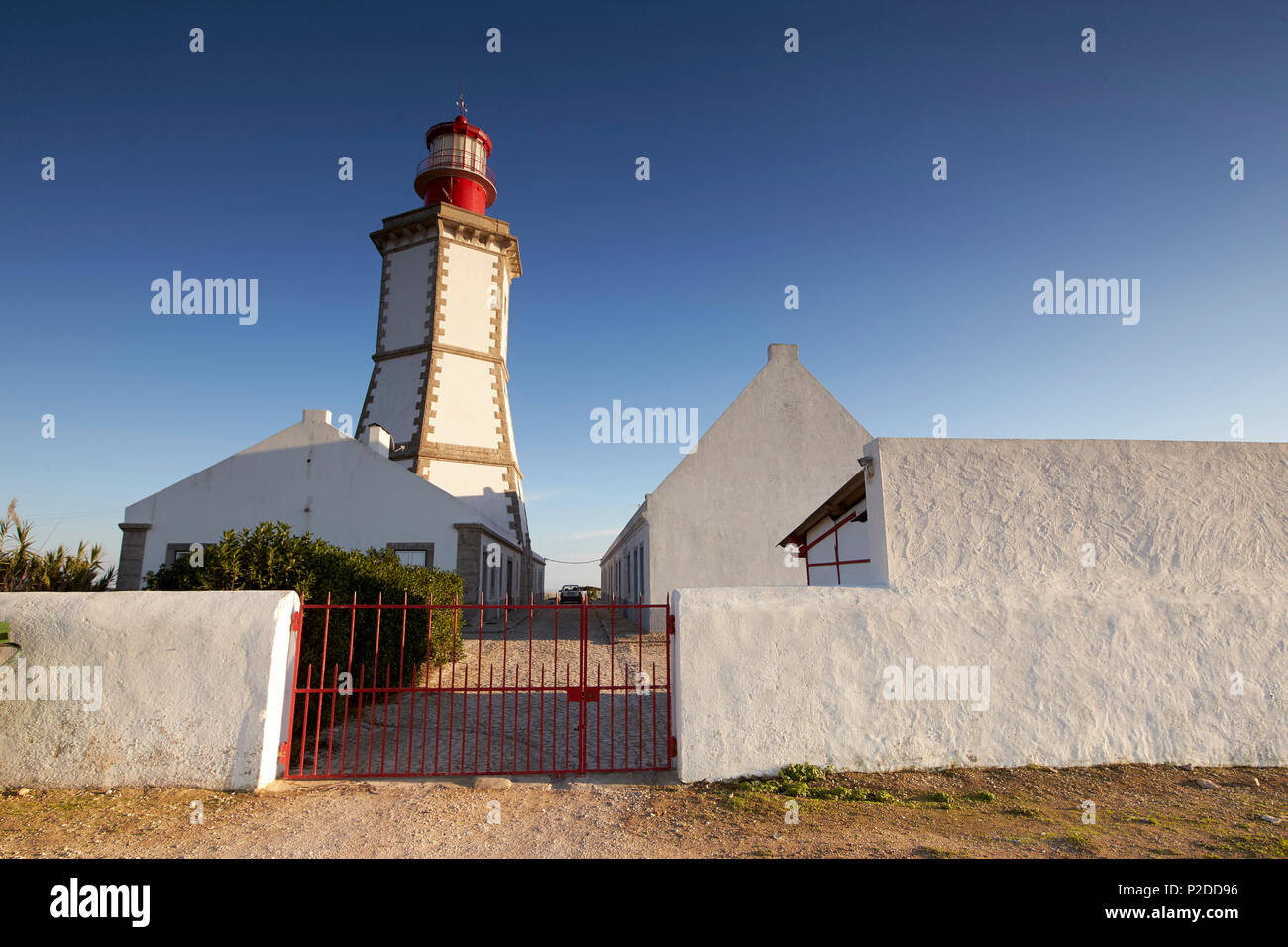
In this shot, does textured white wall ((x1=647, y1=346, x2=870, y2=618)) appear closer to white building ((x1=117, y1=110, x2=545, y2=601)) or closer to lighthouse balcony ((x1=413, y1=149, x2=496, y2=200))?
white building ((x1=117, y1=110, x2=545, y2=601))

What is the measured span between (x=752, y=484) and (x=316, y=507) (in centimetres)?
1342

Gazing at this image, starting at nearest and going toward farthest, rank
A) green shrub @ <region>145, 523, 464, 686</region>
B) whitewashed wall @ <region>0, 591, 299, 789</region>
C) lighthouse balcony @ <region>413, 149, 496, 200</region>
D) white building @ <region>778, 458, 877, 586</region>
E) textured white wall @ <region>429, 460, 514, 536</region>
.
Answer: whitewashed wall @ <region>0, 591, 299, 789</region> < green shrub @ <region>145, 523, 464, 686</region> < white building @ <region>778, 458, 877, 586</region> < textured white wall @ <region>429, 460, 514, 536</region> < lighthouse balcony @ <region>413, 149, 496, 200</region>

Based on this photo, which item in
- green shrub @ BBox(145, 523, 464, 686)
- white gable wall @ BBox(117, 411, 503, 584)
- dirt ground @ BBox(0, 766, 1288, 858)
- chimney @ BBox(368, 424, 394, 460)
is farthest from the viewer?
chimney @ BBox(368, 424, 394, 460)

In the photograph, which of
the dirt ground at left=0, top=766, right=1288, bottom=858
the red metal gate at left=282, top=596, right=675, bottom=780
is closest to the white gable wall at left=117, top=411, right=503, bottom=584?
the red metal gate at left=282, top=596, right=675, bottom=780

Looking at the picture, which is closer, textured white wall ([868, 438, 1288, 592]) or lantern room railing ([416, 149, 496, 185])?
textured white wall ([868, 438, 1288, 592])

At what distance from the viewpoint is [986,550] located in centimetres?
717

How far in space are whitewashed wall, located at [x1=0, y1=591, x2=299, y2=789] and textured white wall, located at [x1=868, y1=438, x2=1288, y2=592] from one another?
6.63 metres

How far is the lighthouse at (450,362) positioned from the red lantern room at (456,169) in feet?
7.31

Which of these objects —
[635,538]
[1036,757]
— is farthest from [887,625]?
[635,538]

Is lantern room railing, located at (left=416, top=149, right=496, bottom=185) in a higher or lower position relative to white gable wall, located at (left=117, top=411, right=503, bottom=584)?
higher

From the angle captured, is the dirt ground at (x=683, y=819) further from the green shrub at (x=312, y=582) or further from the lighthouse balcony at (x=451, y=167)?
the lighthouse balcony at (x=451, y=167)

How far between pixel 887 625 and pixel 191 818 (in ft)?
22.2

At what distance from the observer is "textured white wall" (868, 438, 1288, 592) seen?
281 inches

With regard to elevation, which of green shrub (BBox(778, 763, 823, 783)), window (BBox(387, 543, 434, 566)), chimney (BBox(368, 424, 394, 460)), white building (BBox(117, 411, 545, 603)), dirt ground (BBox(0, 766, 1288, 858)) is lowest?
dirt ground (BBox(0, 766, 1288, 858))
